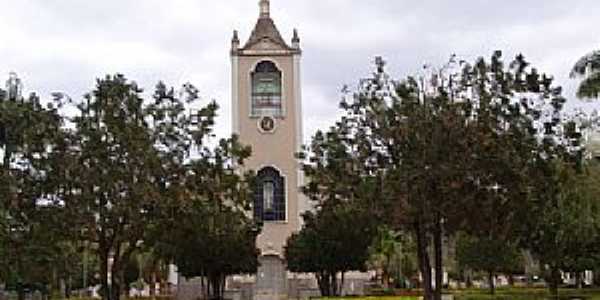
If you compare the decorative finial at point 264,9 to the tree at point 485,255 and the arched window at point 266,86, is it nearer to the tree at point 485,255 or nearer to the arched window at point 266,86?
the arched window at point 266,86

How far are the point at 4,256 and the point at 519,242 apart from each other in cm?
2294

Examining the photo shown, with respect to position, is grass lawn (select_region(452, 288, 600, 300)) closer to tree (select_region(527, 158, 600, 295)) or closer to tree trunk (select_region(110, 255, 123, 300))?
tree (select_region(527, 158, 600, 295))

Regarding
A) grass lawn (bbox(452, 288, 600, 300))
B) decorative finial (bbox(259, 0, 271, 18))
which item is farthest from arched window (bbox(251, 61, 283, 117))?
grass lawn (bbox(452, 288, 600, 300))

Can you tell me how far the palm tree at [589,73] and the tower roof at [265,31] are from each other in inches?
1249

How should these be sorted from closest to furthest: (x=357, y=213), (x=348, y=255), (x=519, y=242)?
(x=357, y=213) < (x=519, y=242) < (x=348, y=255)

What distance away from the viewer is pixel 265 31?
66938 millimetres

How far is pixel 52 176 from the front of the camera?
34438 mm

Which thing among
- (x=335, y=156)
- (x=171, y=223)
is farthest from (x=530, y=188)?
(x=171, y=223)

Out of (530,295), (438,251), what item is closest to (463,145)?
(438,251)

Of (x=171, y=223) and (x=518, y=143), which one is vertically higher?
(x=518, y=143)

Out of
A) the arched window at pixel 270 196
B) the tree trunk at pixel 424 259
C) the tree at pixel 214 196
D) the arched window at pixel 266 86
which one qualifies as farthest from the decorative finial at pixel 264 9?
the tree trunk at pixel 424 259

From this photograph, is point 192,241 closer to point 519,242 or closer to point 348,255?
point 348,255

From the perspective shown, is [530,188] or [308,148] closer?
[530,188]

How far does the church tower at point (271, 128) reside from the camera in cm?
6438
